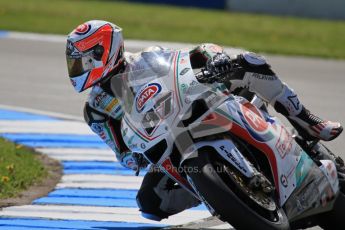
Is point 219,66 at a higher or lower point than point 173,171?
higher

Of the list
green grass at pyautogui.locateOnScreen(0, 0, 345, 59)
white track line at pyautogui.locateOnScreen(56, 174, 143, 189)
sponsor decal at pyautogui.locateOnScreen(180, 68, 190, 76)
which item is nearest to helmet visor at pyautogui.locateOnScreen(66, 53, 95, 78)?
sponsor decal at pyautogui.locateOnScreen(180, 68, 190, 76)

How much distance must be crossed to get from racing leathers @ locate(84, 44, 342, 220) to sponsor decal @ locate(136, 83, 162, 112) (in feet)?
0.88

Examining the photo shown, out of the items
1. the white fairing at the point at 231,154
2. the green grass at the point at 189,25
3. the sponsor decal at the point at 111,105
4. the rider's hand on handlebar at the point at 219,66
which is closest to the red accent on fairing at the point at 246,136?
the white fairing at the point at 231,154

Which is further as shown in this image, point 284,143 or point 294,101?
point 294,101

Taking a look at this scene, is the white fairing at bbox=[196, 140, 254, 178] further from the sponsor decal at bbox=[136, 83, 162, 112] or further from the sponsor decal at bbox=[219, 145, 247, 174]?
the sponsor decal at bbox=[136, 83, 162, 112]

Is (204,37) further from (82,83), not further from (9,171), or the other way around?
(82,83)

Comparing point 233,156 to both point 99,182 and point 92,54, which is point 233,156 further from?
point 99,182

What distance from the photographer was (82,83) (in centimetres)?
616

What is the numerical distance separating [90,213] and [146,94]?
1768 mm

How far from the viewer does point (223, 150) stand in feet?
18.2

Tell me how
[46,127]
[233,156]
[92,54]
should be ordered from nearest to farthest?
[233,156], [92,54], [46,127]

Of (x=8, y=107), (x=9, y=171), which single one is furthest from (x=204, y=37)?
(x=9, y=171)

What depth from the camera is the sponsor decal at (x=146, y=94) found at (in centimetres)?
572

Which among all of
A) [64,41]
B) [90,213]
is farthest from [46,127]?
[64,41]
